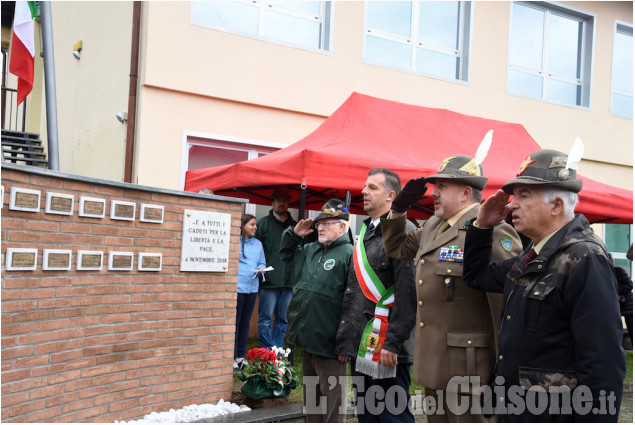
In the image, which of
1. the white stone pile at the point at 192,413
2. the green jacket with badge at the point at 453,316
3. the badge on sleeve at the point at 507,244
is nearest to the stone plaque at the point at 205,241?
the white stone pile at the point at 192,413

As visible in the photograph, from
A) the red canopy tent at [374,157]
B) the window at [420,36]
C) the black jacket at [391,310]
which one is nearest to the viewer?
the black jacket at [391,310]

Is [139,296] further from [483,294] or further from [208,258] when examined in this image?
[483,294]

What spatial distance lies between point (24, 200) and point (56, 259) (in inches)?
20.5

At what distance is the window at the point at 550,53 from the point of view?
1304 centimetres

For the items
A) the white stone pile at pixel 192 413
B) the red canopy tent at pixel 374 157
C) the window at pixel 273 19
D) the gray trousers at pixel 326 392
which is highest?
the window at pixel 273 19

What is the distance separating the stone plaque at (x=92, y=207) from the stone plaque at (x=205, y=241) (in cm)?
95

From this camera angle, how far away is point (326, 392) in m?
4.27

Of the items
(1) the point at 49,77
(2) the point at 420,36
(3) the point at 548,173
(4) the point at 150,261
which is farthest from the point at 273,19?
(3) the point at 548,173

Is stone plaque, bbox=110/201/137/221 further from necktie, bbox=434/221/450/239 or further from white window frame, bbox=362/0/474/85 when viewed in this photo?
white window frame, bbox=362/0/474/85

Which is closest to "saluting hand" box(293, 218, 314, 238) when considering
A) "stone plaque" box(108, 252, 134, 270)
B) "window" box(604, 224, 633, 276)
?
"stone plaque" box(108, 252, 134, 270)

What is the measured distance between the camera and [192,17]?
380 inches

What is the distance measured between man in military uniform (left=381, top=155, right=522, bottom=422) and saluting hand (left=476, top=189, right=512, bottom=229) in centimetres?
20

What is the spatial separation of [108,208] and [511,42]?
10234 mm

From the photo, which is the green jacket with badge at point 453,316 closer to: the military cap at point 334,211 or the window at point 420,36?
the military cap at point 334,211
